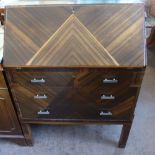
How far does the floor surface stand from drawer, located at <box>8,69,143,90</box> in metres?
0.67

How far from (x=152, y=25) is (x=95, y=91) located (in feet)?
4.43

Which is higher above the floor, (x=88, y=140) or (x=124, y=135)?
(x=124, y=135)

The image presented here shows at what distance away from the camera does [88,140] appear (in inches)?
68.3

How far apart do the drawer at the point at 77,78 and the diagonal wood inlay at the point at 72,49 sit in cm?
6

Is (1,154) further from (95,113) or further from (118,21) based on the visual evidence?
(118,21)

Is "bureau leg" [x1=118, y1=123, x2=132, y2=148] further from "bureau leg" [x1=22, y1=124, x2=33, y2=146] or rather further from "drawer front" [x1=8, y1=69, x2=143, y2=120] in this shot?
"bureau leg" [x1=22, y1=124, x2=33, y2=146]

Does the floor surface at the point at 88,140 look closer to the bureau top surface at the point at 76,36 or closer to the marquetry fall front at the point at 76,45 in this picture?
the marquetry fall front at the point at 76,45

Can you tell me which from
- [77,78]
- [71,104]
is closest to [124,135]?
[71,104]

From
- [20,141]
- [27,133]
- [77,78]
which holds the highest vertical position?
[77,78]

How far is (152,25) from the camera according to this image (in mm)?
2244

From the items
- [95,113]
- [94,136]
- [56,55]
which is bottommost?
[94,136]

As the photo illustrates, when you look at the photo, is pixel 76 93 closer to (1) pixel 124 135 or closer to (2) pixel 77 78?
(2) pixel 77 78

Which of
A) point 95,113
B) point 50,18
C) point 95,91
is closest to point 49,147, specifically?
point 95,113

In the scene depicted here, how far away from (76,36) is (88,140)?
0.95 metres
